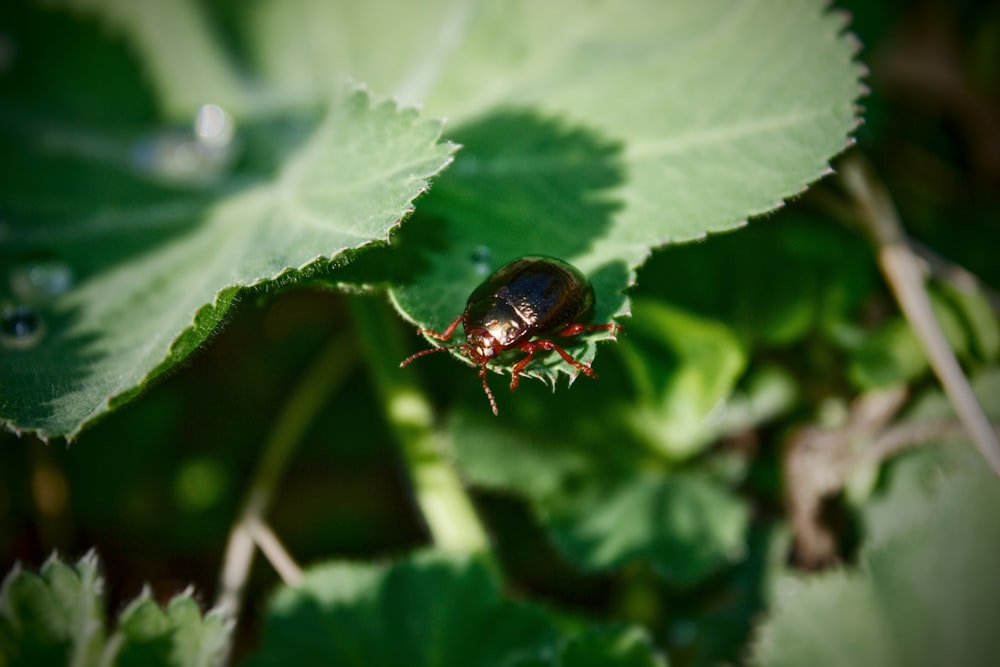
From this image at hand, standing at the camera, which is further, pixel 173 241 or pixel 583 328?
pixel 173 241

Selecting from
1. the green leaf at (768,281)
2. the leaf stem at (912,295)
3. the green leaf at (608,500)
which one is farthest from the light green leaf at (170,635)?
the leaf stem at (912,295)

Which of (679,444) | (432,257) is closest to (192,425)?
(432,257)

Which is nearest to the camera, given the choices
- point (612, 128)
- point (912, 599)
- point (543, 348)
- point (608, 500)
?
point (912, 599)

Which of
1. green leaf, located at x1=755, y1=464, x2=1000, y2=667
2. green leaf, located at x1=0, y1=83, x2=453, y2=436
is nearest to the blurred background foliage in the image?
green leaf, located at x1=0, y1=83, x2=453, y2=436

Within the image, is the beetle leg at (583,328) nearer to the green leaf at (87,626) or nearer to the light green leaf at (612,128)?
the light green leaf at (612,128)

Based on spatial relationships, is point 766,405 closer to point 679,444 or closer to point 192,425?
point 679,444

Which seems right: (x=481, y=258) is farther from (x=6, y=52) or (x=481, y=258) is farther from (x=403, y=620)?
(x=6, y=52)

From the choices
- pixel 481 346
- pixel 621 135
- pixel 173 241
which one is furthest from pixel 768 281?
pixel 173 241
